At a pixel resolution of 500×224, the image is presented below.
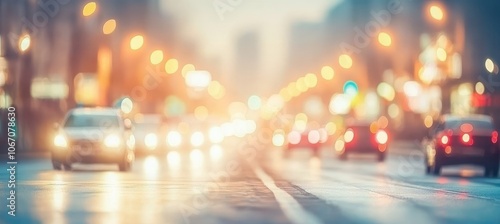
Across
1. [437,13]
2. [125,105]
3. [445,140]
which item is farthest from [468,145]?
[437,13]

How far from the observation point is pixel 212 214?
18781mm

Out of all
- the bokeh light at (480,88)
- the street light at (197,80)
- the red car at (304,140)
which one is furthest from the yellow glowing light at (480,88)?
the street light at (197,80)

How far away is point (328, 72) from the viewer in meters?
153

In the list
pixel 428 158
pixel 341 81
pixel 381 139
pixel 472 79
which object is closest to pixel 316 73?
pixel 341 81

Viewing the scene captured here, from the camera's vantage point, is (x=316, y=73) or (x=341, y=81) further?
(x=316, y=73)

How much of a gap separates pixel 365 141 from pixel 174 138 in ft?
75.2

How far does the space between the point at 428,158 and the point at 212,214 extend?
21531 mm

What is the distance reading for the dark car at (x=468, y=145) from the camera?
121ft

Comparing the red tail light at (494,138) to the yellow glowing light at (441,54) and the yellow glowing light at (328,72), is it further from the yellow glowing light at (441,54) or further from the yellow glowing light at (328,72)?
the yellow glowing light at (328,72)

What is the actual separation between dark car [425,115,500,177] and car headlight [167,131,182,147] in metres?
36.0

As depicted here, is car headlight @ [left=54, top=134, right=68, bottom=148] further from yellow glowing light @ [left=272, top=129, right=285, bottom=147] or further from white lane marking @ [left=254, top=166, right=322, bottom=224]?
yellow glowing light @ [left=272, top=129, right=285, bottom=147]

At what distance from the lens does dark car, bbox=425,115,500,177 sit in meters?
37.0

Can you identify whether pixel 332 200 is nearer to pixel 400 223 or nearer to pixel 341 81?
pixel 400 223

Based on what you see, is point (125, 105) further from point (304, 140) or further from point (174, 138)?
point (304, 140)
